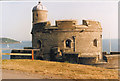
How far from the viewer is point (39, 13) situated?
67.2 feet

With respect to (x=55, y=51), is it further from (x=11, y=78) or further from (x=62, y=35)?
(x=11, y=78)

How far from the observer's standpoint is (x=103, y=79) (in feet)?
31.2

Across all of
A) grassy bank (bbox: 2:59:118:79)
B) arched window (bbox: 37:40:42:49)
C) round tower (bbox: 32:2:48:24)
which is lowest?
grassy bank (bbox: 2:59:118:79)

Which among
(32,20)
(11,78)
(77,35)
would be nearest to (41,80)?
(11,78)

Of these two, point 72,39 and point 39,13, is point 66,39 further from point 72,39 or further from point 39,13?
point 39,13

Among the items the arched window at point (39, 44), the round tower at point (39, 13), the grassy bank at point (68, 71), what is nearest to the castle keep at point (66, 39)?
the arched window at point (39, 44)

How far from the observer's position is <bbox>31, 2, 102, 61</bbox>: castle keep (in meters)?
18.0

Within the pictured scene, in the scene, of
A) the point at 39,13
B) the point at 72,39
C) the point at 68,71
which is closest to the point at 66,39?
the point at 72,39

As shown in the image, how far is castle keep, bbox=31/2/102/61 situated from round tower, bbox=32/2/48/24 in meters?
1.43

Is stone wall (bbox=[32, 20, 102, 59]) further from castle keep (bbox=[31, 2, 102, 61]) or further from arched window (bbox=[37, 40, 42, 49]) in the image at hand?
arched window (bbox=[37, 40, 42, 49])


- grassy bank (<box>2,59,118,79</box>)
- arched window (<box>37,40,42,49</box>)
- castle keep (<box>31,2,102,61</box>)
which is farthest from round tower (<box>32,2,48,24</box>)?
grassy bank (<box>2,59,118,79</box>)

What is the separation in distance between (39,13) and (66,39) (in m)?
4.83

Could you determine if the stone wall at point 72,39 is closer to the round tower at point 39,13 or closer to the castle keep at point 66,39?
the castle keep at point 66,39

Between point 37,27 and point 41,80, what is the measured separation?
11467mm
